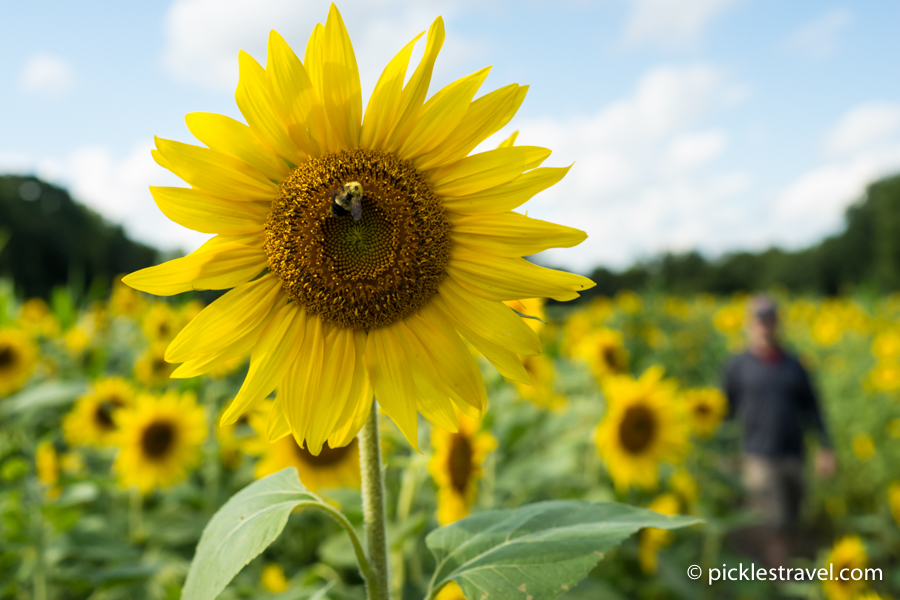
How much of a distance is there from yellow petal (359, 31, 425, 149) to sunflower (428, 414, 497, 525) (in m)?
1.55

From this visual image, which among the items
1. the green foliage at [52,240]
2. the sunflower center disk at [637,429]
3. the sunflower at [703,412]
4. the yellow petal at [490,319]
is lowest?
the sunflower at [703,412]

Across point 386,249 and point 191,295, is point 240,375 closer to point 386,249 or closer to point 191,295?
point 191,295

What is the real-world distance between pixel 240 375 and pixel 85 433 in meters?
1.33

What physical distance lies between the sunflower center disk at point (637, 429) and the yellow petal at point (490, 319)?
2869 millimetres

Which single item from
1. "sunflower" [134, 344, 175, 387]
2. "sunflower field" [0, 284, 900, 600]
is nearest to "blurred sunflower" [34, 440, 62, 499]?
"sunflower field" [0, 284, 900, 600]

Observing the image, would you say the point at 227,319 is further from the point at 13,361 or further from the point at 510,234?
the point at 13,361

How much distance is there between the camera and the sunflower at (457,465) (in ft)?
8.13

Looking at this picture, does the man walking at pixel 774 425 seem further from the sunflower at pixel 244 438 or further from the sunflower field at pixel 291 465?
the sunflower at pixel 244 438

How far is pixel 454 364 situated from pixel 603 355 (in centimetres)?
381

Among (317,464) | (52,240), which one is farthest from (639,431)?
(52,240)

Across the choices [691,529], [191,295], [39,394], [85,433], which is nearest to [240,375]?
[191,295]

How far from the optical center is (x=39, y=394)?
2826mm

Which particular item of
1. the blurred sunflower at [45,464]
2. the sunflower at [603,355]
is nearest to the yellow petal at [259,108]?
the blurred sunflower at [45,464]

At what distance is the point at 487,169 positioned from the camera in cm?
113
